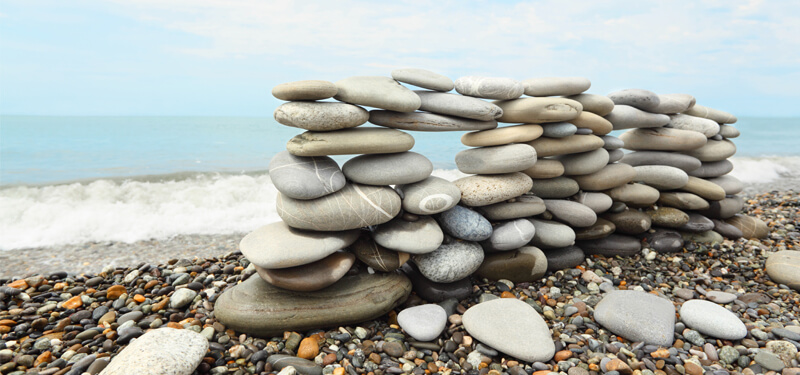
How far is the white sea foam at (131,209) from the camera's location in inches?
253

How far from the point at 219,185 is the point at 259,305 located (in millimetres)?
6362

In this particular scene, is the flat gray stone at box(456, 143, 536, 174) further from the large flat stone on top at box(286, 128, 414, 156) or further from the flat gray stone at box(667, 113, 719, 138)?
the flat gray stone at box(667, 113, 719, 138)

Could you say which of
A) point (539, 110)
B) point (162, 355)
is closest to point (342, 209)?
point (162, 355)

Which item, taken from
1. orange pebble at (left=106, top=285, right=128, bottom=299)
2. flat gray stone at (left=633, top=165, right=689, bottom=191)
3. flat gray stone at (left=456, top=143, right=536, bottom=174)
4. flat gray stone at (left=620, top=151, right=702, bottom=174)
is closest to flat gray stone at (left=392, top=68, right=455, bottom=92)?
flat gray stone at (left=456, top=143, right=536, bottom=174)

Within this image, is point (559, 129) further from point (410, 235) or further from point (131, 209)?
point (131, 209)

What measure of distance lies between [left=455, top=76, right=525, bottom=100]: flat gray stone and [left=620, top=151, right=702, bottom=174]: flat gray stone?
8.14ft

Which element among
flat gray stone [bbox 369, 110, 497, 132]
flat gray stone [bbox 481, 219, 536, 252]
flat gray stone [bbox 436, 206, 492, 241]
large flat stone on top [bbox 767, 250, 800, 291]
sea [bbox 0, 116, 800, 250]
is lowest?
sea [bbox 0, 116, 800, 250]

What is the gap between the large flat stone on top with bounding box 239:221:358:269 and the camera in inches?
129

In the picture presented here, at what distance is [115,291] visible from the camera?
3965 mm

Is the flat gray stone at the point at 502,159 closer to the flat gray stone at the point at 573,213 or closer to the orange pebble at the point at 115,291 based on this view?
the flat gray stone at the point at 573,213

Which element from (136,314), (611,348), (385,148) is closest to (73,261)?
(136,314)

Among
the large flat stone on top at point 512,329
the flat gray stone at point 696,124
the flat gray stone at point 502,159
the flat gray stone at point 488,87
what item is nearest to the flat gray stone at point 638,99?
the flat gray stone at point 696,124

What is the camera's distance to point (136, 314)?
139 inches

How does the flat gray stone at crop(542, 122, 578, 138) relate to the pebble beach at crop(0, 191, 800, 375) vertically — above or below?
above
